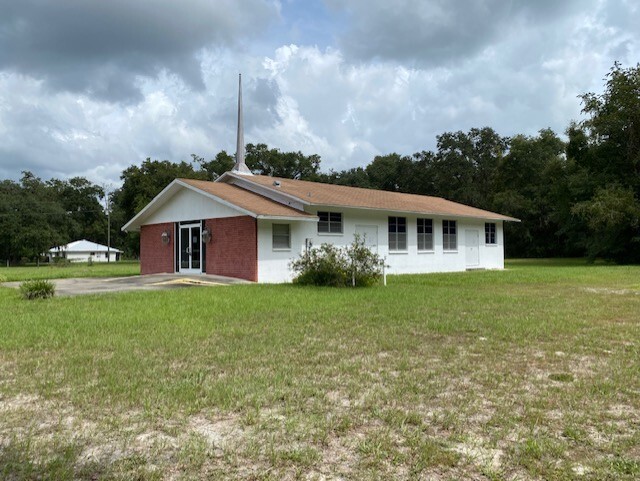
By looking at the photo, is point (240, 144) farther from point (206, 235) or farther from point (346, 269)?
point (346, 269)

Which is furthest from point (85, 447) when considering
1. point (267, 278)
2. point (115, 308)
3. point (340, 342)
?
point (267, 278)

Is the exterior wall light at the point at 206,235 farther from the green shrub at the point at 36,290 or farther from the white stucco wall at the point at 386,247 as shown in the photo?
the green shrub at the point at 36,290

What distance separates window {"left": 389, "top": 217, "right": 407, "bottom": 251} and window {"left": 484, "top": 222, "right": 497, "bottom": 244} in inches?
265

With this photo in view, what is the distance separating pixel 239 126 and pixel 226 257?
13247 millimetres

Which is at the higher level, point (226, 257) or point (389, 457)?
point (226, 257)

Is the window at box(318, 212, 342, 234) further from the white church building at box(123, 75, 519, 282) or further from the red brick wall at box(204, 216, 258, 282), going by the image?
the red brick wall at box(204, 216, 258, 282)

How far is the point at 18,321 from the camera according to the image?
855 cm

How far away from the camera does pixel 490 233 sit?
28.3 meters

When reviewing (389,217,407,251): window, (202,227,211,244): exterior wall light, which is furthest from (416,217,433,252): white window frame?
(202,227,211,244): exterior wall light

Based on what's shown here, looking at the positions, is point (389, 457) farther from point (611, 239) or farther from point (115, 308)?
point (611, 239)

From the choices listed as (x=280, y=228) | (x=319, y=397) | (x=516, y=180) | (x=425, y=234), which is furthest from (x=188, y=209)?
(x=516, y=180)

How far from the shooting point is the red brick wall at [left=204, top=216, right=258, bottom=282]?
59.0 feet

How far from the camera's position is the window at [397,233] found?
2272 cm

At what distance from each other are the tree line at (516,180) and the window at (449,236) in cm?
990
